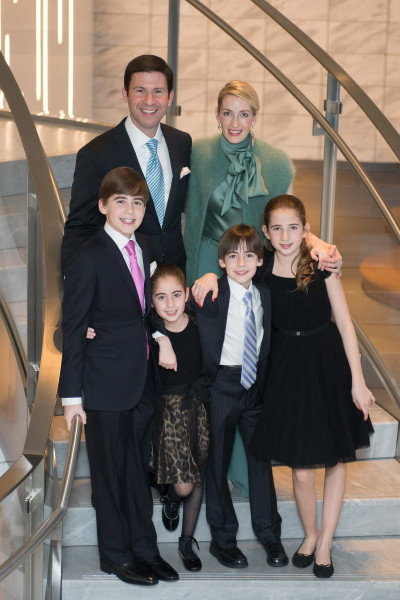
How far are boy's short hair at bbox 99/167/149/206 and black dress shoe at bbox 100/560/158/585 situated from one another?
1.23m

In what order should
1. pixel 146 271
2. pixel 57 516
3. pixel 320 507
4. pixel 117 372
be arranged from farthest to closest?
pixel 320 507, pixel 146 271, pixel 117 372, pixel 57 516

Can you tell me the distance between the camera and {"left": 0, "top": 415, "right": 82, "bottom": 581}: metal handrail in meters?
2.33

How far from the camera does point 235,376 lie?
309 cm

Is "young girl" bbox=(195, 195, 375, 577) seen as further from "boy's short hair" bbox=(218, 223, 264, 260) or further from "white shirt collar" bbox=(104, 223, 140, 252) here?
"white shirt collar" bbox=(104, 223, 140, 252)

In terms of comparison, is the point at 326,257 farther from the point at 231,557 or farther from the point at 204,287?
the point at 231,557

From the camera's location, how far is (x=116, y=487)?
117 inches

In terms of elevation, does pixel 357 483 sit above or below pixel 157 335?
below

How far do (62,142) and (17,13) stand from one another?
3.71 feet

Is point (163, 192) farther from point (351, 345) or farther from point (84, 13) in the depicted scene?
point (84, 13)

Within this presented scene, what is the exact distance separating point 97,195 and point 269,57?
3.88m

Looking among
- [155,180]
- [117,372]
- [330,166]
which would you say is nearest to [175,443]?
[117,372]

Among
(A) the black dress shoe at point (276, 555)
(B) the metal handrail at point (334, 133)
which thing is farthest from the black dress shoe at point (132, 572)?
(B) the metal handrail at point (334, 133)

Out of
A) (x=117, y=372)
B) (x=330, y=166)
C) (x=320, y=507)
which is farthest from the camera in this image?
(x=330, y=166)

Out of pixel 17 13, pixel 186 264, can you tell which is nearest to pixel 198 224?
pixel 186 264
